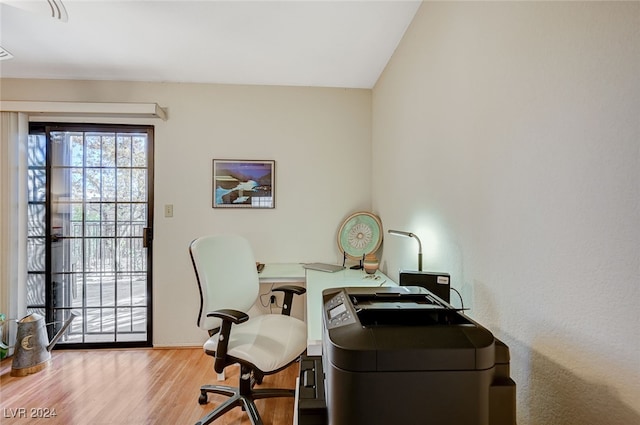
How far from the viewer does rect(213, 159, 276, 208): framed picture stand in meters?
2.57

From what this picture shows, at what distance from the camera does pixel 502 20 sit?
0.92 m

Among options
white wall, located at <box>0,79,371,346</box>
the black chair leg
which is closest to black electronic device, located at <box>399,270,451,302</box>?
the black chair leg

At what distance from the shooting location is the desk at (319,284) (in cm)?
104

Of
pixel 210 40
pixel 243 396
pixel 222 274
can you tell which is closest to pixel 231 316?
pixel 222 274

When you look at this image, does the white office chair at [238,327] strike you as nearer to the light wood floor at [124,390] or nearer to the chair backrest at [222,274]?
the chair backrest at [222,274]

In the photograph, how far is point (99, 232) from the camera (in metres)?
2.54

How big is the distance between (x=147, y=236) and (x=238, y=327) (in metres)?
1.41

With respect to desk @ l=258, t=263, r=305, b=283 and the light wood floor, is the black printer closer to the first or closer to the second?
the light wood floor

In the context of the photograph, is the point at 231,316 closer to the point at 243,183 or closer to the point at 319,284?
the point at 319,284

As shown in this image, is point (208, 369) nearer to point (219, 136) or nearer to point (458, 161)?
point (219, 136)

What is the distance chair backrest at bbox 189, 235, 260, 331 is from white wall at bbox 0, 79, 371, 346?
2.29ft

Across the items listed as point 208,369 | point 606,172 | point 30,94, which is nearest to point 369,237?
point 208,369

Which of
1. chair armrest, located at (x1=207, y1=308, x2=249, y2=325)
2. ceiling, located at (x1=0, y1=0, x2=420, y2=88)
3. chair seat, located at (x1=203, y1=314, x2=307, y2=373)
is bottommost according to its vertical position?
chair seat, located at (x1=203, y1=314, x2=307, y2=373)

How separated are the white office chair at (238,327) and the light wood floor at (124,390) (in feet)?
0.41
